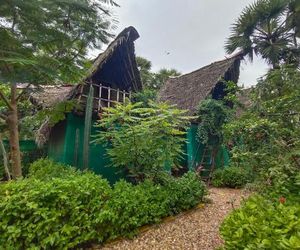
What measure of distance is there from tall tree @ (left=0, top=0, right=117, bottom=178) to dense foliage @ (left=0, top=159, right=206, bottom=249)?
172 centimetres

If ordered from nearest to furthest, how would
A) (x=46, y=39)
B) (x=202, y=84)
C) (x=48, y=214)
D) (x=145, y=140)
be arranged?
Result: 1. (x=48, y=214)
2. (x=46, y=39)
3. (x=145, y=140)
4. (x=202, y=84)

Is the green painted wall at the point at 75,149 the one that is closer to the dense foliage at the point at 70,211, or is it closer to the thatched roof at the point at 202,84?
the dense foliage at the point at 70,211

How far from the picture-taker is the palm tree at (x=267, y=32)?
10055 mm

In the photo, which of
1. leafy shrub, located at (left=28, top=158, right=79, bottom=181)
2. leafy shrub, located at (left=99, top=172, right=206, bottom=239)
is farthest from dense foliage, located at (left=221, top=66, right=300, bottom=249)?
leafy shrub, located at (left=28, top=158, right=79, bottom=181)

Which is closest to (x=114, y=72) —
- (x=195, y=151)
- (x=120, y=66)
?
(x=120, y=66)

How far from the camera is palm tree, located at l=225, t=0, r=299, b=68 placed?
10.1 metres

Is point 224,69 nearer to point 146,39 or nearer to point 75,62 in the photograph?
point 146,39

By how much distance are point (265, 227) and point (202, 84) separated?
9.57 m

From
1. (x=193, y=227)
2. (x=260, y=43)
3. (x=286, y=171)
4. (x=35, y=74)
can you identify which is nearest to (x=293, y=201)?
(x=286, y=171)

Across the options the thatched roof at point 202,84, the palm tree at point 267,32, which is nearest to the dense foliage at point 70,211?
the thatched roof at point 202,84

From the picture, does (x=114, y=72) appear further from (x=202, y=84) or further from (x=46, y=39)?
(x=46, y=39)

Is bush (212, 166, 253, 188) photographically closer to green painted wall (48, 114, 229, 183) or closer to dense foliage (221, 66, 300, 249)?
green painted wall (48, 114, 229, 183)

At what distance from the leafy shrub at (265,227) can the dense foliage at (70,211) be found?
2038 mm

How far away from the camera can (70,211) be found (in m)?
3.83
